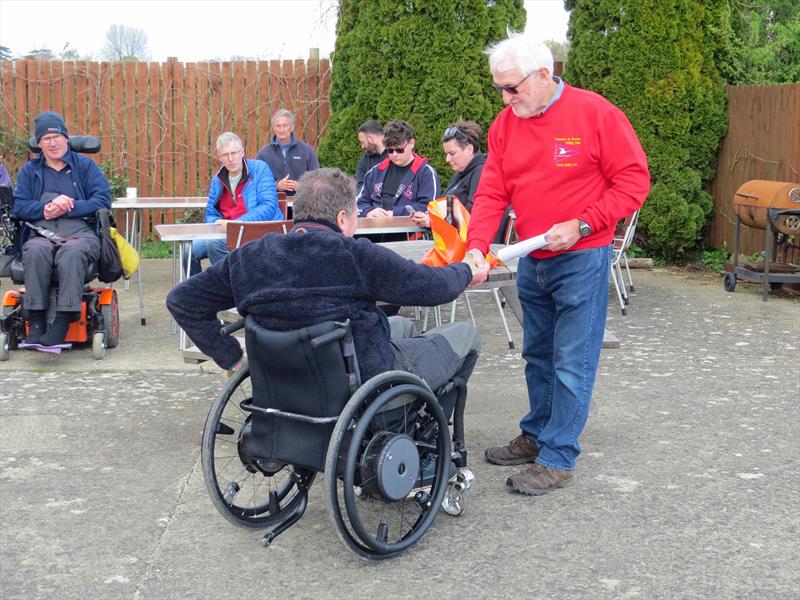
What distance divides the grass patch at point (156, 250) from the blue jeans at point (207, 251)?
4.19 m

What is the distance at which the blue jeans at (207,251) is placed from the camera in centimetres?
730

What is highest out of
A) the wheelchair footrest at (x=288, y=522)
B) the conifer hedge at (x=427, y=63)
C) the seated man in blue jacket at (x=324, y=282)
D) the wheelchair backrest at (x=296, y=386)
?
the conifer hedge at (x=427, y=63)

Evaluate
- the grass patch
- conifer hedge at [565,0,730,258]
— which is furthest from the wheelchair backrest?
the grass patch

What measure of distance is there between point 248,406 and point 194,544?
554 mm

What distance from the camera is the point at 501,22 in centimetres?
1073

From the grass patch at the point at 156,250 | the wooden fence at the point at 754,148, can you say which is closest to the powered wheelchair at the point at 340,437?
the wooden fence at the point at 754,148

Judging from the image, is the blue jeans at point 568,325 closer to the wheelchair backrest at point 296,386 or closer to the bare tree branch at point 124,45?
the wheelchair backrest at point 296,386

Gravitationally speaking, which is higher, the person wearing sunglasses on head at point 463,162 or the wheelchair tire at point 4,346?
the person wearing sunglasses on head at point 463,162

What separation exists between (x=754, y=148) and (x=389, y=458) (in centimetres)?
819

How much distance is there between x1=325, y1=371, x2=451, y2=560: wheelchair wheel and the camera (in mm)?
3184

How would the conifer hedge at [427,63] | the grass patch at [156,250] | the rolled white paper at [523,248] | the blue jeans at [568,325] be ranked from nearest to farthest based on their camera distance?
the rolled white paper at [523,248], the blue jeans at [568,325], the conifer hedge at [427,63], the grass patch at [156,250]

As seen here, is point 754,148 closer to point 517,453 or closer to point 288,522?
point 517,453

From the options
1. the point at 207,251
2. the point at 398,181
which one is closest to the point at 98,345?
the point at 207,251

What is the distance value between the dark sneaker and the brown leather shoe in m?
0.30
